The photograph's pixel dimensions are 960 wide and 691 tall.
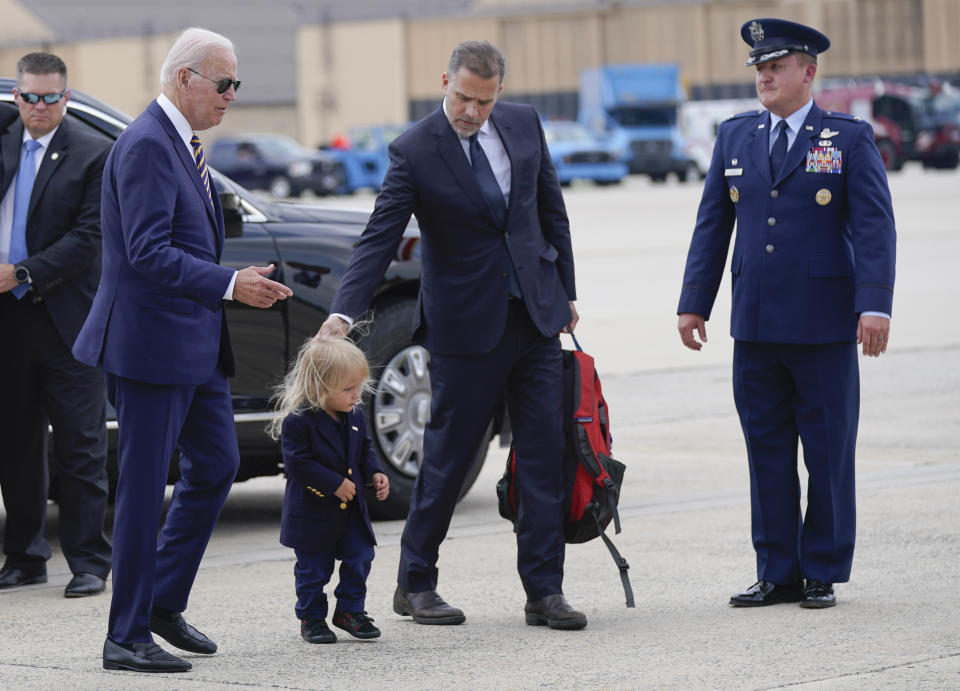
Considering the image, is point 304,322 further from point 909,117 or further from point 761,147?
point 909,117

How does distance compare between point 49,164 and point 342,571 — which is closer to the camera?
point 342,571

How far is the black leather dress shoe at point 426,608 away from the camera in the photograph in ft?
18.5

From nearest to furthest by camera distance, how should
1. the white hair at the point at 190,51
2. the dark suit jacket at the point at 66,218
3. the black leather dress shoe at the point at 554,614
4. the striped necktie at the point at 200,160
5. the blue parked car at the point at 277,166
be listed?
the white hair at the point at 190,51
the striped necktie at the point at 200,160
the black leather dress shoe at the point at 554,614
the dark suit jacket at the point at 66,218
the blue parked car at the point at 277,166

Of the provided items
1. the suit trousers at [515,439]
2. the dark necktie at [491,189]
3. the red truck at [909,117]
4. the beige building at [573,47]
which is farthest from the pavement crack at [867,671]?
the beige building at [573,47]

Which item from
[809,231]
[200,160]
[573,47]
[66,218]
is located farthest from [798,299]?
[573,47]

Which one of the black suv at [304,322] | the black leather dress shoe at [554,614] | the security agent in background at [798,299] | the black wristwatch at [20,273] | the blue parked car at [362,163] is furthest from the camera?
the blue parked car at [362,163]

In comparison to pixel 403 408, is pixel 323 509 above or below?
above

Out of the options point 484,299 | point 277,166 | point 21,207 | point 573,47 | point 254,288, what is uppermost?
point 573,47

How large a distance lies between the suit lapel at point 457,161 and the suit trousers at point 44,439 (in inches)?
68.0

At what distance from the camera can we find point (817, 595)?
18.9 ft

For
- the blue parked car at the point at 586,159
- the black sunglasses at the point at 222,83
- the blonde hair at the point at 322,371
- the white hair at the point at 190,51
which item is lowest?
the blue parked car at the point at 586,159

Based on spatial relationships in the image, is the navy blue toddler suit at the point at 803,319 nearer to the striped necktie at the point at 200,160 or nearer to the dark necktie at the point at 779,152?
the dark necktie at the point at 779,152

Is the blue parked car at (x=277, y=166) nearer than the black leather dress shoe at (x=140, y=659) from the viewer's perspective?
No

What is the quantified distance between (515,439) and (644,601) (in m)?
0.76
